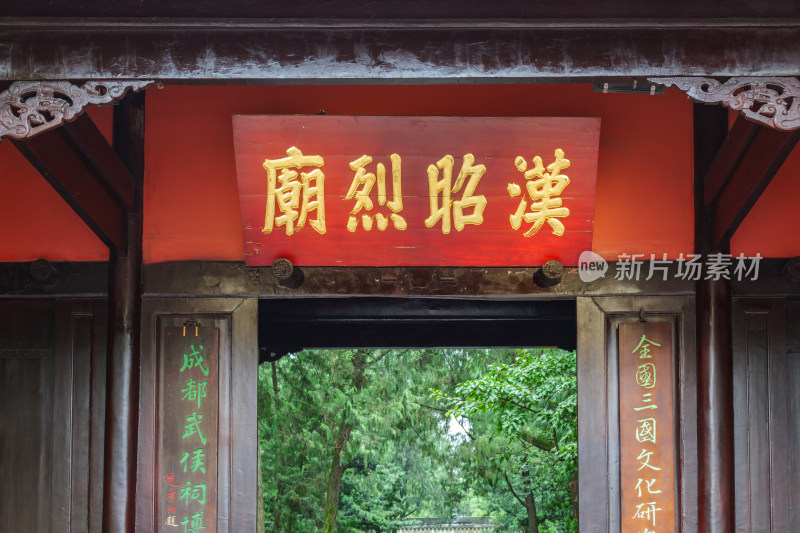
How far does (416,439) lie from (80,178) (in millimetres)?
10853

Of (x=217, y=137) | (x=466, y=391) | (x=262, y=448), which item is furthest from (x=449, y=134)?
(x=262, y=448)

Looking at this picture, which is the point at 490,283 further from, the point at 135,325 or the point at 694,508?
the point at 135,325

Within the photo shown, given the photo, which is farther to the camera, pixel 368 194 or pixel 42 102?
pixel 368 194

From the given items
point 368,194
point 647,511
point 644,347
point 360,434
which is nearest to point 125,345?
point 368,194

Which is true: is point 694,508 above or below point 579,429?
below

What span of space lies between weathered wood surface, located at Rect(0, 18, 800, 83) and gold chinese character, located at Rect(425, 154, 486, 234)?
0.80 meters

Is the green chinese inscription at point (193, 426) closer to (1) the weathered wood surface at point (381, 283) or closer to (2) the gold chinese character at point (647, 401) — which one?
(1) the weathered wood surface at point (381, 283)

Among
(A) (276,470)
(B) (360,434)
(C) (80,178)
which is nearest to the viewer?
(C) (80,178)

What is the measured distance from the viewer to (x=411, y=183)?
405 centimetres

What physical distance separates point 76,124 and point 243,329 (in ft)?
3.89

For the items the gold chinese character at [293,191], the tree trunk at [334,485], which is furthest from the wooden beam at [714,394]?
the tree trunk at [334,485]

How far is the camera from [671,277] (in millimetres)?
4316

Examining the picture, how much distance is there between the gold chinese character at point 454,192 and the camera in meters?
4.03

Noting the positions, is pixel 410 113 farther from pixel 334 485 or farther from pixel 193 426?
pixel 334 485
